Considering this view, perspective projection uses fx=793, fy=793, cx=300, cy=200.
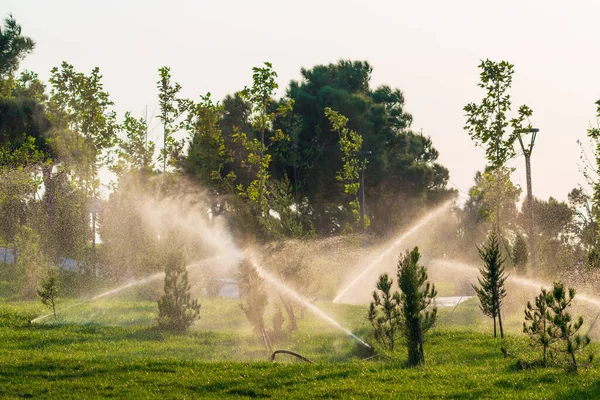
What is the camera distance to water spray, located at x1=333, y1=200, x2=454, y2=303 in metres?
36.3

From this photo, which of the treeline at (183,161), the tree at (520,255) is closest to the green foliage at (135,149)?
the treeline at (183,161)

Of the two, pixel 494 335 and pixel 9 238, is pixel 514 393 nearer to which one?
pixel 494 335

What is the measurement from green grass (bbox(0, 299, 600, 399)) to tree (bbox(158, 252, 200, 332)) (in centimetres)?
41

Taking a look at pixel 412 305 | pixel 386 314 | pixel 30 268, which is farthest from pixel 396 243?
pixel 412 305

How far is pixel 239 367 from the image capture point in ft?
45.9

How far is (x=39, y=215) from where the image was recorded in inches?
1321

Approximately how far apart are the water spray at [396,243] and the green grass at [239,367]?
15301 millimetres

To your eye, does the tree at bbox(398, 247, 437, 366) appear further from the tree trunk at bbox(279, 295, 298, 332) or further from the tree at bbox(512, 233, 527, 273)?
the tree at bbox(512, 233, 527, 273)

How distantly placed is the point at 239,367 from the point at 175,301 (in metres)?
6.06

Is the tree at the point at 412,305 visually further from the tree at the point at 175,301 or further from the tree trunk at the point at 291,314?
the tree at the point at 175,301

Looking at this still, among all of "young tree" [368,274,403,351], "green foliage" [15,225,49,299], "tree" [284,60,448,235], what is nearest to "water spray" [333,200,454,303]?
"tree" [284,60,448,235]

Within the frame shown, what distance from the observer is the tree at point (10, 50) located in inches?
1580

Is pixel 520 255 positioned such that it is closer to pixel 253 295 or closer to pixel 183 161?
pixel 253 295

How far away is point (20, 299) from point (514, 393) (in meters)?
20.2
